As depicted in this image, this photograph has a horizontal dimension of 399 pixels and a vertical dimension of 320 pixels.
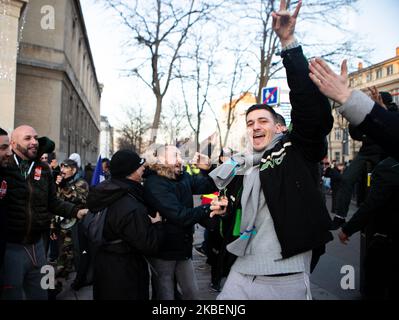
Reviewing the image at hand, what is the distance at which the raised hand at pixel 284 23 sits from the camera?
197 centimetres

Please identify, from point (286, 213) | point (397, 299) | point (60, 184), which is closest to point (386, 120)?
point (286, 213)

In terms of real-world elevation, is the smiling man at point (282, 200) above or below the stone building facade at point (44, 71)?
below

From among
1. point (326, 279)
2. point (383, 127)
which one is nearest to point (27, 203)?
point (383, 127)

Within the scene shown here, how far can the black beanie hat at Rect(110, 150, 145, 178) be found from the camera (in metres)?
3.25

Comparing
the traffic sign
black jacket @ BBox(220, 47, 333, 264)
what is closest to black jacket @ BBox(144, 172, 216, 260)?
black jacket @ BBox(220, 47, 333, 264)

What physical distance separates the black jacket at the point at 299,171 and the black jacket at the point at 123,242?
131 centimetres

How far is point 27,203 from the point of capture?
11.8 ft

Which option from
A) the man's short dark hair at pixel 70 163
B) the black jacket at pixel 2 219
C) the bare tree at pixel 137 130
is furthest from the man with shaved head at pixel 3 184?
the bare tree at pixel 137 130

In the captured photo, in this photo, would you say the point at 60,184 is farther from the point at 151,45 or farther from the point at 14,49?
the point at 151,45

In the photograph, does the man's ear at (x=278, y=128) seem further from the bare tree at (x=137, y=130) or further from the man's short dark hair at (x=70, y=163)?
the bare tree at (x=137, y=130)

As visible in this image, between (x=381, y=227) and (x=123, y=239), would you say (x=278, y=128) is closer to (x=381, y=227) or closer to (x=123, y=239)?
(x=123, y=239)

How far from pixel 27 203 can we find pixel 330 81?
128 inches

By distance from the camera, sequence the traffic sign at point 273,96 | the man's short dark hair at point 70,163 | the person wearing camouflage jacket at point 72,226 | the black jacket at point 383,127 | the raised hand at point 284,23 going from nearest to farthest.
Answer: the black jacket at point 383,127
the raised hand at point 284,23
the person wearing camouflage jacket at point 72,226
the man's short dark hair at point 70,163
the traffic sign at point 273,96

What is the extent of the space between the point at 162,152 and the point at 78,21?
1240 inches
